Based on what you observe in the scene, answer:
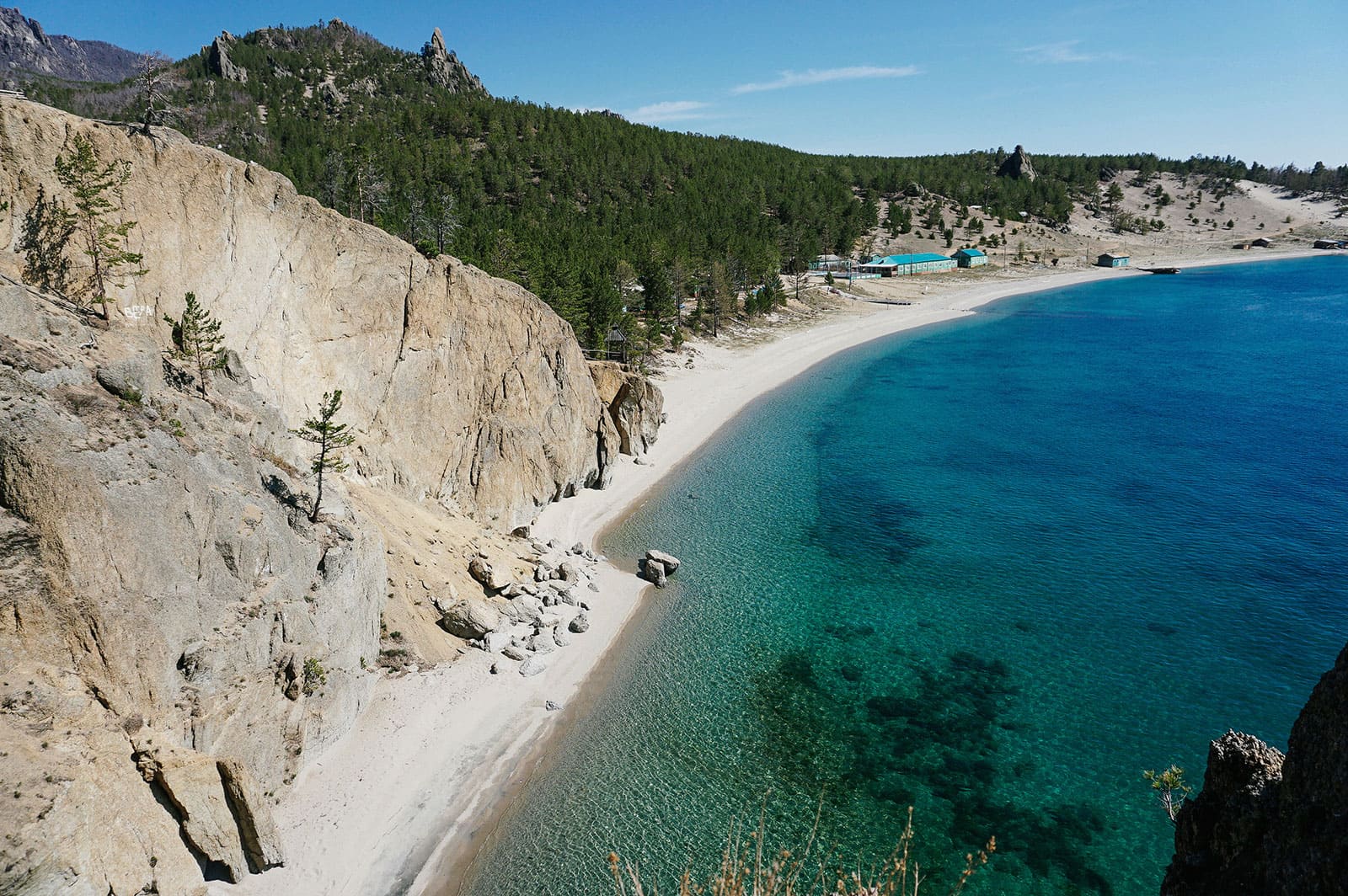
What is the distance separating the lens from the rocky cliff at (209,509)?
59.3ft

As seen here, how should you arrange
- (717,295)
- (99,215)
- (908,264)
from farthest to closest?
(908,264) → (717,295) → (99,215)

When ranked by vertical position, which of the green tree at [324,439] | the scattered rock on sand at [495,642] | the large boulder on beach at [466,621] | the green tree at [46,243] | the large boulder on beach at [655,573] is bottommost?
the large boulder on beach at [655,573]

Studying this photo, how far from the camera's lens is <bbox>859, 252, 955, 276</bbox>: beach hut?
559ft

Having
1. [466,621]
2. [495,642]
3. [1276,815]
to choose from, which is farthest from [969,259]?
[1276,815]

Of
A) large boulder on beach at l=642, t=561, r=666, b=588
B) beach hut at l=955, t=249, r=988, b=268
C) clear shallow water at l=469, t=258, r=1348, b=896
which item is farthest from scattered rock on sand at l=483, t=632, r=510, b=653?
beach hut at l=955, t=249, r=988, b=268

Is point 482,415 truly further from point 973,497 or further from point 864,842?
point 973,497

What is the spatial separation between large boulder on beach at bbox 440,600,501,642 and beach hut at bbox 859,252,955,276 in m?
156

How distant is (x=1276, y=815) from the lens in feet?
31.8

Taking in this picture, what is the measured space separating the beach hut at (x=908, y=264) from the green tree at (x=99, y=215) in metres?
160

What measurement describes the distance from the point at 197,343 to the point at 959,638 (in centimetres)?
3948

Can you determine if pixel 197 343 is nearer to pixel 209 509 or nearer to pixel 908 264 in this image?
pixel 209 509

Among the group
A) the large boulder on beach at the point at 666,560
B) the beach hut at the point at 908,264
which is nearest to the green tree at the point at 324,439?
the large boulder on beach at the point at 666,560

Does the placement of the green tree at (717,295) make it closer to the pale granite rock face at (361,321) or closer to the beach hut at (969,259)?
the pale granite rock face at (361,321)

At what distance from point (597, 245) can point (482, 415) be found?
6816cm
